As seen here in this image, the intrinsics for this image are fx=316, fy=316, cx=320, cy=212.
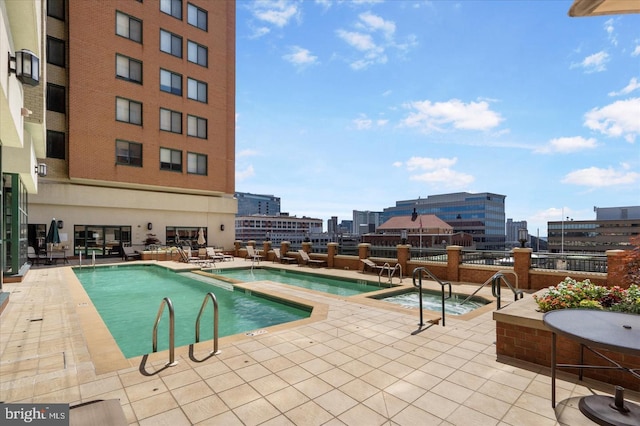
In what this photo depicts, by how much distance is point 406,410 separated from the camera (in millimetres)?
3355

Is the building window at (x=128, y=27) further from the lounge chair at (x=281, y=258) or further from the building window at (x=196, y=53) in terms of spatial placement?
→ the lounge chair at (x=281, y=258)

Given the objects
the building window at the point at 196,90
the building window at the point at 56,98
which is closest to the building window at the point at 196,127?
the building window at the point at 196,90

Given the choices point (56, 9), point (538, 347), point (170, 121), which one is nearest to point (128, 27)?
point (56, 9)

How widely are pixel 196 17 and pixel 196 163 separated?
12.1 m

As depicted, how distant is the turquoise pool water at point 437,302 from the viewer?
29.8ft

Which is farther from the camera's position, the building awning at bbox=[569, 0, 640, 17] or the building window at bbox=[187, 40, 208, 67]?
the building window at bbox=[187, 40, 208, 67]

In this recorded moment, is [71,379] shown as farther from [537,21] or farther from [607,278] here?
[537,21]

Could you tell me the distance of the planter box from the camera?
3.86 metres

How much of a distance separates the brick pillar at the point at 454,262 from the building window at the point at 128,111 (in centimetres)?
2237

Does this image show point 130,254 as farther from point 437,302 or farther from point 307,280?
point 437,302

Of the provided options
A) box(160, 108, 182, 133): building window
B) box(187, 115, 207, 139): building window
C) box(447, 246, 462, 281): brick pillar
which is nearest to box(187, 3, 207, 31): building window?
box(187, 115, 207, 139): building window

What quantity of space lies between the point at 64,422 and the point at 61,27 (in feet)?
85.9

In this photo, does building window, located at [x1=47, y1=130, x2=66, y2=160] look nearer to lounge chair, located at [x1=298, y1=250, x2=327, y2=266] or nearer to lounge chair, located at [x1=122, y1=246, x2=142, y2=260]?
lounge chair, located at [x1=122, y1=246, x2=142, y2=260]

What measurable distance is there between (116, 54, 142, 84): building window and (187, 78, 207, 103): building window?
3.61 m
